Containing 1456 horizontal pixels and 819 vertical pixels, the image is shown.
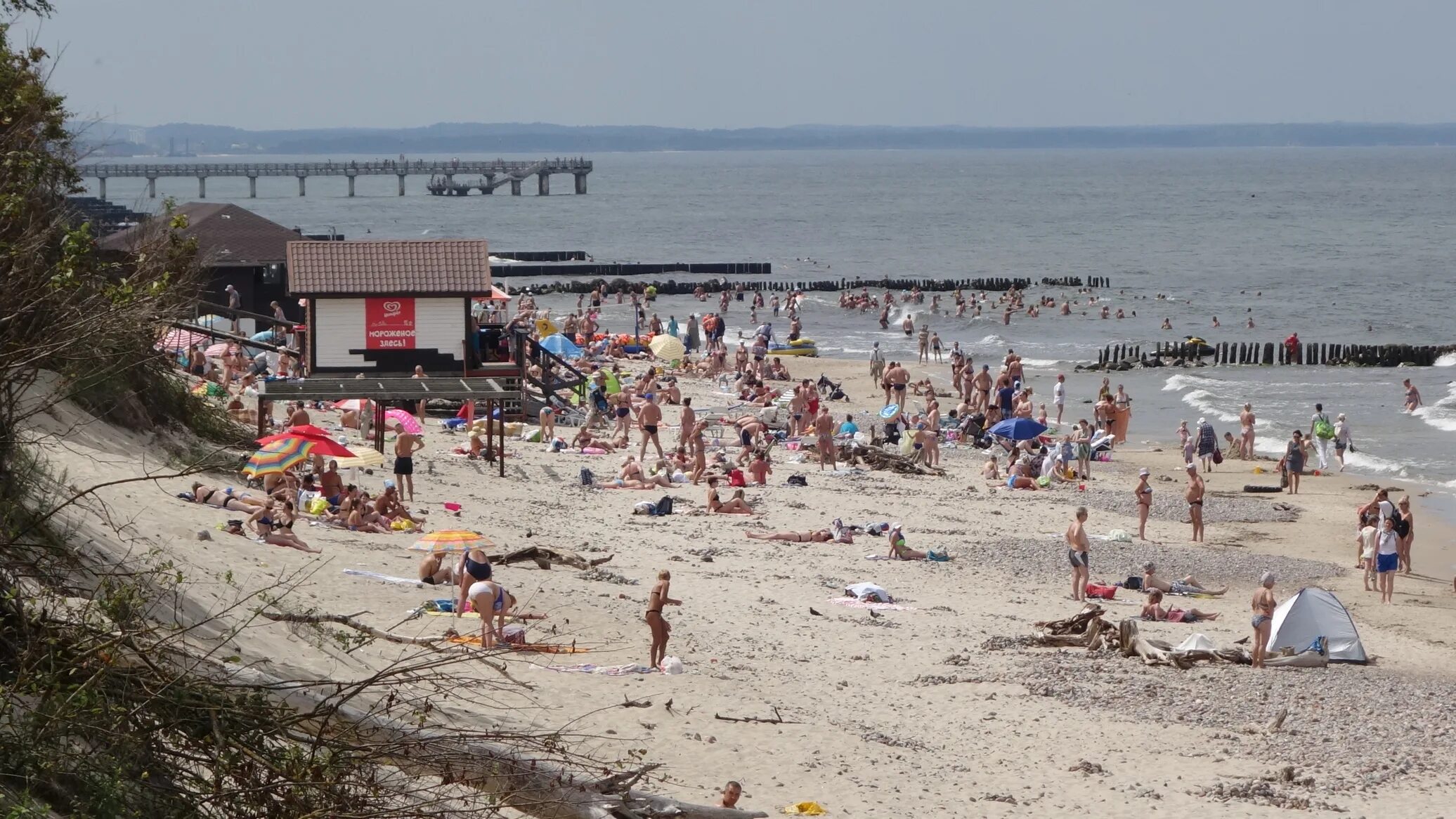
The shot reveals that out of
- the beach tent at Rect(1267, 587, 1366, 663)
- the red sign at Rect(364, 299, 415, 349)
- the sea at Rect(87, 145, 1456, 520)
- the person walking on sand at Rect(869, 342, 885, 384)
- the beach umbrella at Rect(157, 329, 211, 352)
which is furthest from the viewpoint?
the person walking on sand at Rect(869, 342, 885, 384)

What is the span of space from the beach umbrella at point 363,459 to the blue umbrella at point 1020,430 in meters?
11.5

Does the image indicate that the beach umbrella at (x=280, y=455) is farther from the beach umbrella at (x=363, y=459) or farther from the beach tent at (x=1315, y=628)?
the beach tent at (x=1315, y=628)

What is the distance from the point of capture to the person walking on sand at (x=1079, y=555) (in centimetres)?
1578

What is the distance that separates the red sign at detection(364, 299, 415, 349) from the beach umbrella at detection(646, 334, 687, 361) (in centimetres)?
1268

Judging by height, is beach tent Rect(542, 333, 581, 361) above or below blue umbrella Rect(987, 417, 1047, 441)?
above

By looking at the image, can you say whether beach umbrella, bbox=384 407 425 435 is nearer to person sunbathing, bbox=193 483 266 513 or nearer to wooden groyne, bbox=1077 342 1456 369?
person sunbathing, bbox=193 483 266 513

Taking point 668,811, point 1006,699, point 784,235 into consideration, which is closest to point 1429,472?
point 1006,699

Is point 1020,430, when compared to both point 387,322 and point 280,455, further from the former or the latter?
point 280,455

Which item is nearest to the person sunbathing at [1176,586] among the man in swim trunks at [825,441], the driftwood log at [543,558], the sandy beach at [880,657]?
the sandy beach at [880,657]

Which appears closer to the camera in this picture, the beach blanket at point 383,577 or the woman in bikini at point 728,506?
the beach blanket at point 383,577

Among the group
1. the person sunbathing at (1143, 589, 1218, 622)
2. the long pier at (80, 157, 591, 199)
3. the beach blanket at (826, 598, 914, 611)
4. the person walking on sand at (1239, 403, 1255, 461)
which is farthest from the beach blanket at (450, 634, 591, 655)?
the long pier at (80, 157, 591, 199)

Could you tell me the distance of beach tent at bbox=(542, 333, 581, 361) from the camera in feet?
101

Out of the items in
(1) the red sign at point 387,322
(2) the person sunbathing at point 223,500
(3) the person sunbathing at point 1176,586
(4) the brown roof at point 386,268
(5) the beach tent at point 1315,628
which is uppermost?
(4) the brown roof at point 386,268

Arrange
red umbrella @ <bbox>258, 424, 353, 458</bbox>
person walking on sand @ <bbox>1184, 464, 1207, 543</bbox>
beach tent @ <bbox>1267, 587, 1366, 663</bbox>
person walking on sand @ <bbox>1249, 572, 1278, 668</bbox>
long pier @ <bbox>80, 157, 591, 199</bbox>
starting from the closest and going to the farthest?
person walking on sand @ <bbox>1249, 572, 1278, 668</bbox>
beach tent @ <bbox>1267, 587, 1366, 663</bbox>
red umbrella @ <bbox>258, 424, 353, 458</bbox>
person walking on sand @ <bbox>1184, 464, 1207, 543</bbox>
long pier @ <bbox>80, 157, 591, 199</bbox>
